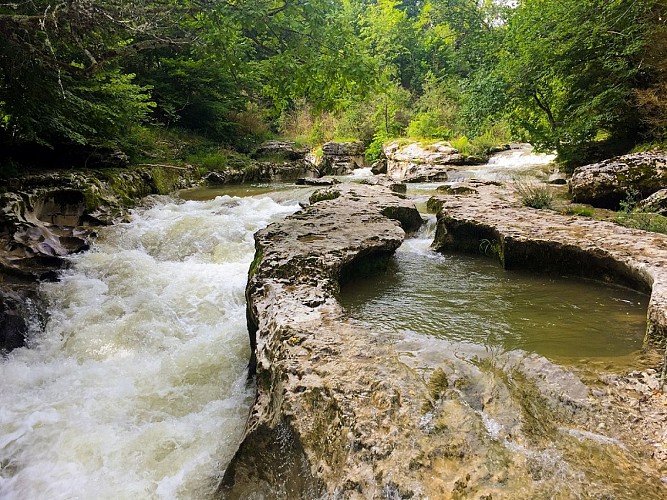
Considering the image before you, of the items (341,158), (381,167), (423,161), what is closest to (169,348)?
(423,161)

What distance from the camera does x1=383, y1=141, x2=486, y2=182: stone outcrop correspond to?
1449 cm

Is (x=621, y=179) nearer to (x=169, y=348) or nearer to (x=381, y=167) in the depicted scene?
(x=169, y=348)

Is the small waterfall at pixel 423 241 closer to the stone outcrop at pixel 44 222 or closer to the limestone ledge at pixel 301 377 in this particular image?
the limestone ledge at pixel 301 377

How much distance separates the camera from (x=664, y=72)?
8.02 metres

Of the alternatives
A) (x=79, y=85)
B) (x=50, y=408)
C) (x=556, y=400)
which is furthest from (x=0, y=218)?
(x=556, y=400)

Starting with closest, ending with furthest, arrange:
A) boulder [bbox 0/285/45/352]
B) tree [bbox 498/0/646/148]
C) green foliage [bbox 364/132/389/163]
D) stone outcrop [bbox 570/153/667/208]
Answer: boulder [bbox 0/285/45/352]
stone outcrop [bbox 570/153/667/208]
tree [bbox 498/0/646/148]
green foliage [bbox 364/132/389/163]

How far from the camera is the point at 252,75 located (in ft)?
Result: 34.6

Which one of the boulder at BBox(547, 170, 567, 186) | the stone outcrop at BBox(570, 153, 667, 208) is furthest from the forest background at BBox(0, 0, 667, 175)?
the stone outcrop at BBox(570, 153, 667, 208)

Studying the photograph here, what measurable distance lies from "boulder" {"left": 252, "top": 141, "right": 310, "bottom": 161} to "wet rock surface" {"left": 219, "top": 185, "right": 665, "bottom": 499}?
16.0 metres

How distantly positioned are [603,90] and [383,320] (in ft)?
31.7

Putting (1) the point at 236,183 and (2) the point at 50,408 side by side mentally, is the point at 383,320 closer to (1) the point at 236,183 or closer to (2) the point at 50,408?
(2) the point at 50,408

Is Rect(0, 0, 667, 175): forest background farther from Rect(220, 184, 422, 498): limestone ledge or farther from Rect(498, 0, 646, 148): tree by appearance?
Rect(220, 184, 422, 498): limestone ledge

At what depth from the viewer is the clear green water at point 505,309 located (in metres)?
2.94

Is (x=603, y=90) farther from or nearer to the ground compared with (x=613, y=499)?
farther from the ground
